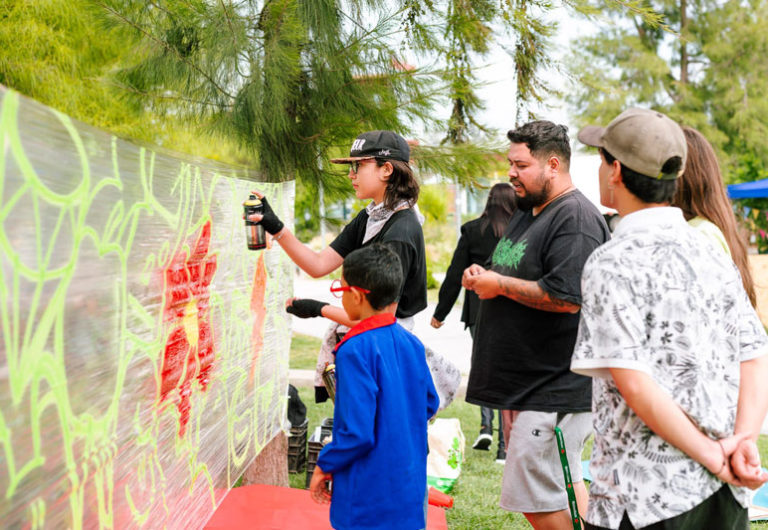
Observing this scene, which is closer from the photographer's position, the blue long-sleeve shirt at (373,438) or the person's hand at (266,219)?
the blue long-sleeve shirt at (373,438)

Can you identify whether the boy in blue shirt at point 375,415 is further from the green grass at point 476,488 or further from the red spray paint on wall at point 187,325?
the green grass at point 476,488

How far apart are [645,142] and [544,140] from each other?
1073 millimetres

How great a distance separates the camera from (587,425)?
2.78 metres

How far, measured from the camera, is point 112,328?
6.07 feet

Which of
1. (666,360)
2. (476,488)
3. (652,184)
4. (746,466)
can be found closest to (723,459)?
(746,466)

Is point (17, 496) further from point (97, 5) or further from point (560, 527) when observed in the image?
point (97, 5)

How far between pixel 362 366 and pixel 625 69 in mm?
20889

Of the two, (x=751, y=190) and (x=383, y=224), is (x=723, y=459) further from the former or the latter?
(x=751, y=190)

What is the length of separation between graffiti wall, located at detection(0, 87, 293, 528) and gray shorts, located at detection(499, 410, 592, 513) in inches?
44.2

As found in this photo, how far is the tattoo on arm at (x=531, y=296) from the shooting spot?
261 cm

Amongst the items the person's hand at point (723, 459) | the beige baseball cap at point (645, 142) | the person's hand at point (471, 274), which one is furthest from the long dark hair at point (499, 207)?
the person's hand at point (723, 459)

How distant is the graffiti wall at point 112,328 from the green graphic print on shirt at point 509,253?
3.55 feet

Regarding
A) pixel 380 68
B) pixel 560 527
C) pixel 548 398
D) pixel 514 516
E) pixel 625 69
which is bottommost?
pixel 514 516

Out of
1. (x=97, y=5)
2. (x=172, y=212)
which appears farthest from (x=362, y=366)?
(x=97, y=5)
